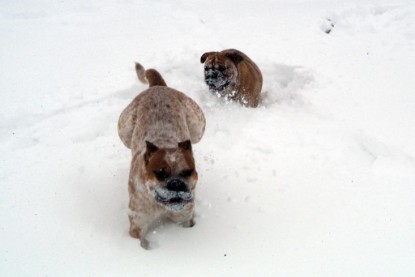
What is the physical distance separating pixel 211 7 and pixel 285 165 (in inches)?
248

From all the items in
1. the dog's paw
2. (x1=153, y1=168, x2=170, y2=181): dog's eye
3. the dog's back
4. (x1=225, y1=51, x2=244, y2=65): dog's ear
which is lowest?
the dog's paw

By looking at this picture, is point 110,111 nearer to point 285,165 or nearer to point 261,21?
point 285,165

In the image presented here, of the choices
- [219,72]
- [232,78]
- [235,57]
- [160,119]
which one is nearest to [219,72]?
[219,72]

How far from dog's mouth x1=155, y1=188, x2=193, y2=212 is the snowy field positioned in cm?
89

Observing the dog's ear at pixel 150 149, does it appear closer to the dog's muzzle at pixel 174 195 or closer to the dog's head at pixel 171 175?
the dog's head at pixel 171 175

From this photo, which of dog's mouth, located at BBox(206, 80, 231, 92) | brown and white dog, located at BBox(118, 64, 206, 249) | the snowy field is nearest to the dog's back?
brown and white dog, located at BBox(118, 64, 206, 249)

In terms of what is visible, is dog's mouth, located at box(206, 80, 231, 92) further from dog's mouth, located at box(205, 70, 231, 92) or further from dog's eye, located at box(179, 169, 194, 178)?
dog's eye, located at box(179, 169, 194, 178)

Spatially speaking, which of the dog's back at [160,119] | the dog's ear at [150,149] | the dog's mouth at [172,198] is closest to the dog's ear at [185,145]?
the dog's ear at [150,149]

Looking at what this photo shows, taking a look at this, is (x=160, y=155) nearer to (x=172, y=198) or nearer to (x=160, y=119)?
(x=172, y=198)

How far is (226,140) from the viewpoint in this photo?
7047 mm

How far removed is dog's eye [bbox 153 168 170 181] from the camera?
14.3 feet

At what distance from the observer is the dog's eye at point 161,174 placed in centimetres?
436

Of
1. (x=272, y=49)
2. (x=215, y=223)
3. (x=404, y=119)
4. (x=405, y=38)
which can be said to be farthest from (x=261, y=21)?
(x=215, y=223)

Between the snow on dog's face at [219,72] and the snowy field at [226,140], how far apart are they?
26 centimetres
